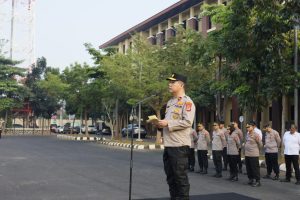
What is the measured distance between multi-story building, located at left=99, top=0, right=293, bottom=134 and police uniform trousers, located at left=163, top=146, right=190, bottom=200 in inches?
939

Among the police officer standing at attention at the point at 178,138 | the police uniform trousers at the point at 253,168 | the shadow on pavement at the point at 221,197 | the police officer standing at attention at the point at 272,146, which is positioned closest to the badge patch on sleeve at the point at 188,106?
the police officer standing at attention at the point at 178,138

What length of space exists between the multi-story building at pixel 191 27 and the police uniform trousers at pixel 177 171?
939 inches

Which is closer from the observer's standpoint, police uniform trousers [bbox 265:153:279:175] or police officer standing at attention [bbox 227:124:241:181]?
police officer standing at attention [bbox 227:124:241:181]

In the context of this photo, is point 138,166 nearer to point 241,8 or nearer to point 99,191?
point 99,191

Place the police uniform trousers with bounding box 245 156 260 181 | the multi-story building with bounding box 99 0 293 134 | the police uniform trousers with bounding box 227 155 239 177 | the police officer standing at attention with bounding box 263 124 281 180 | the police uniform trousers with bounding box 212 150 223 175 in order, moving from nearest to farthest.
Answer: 1. the police uniform trousers with bounding box 245 156 260 181
2. the police uniform trousers with bounding box 227 155 239 177
3. the police officer standing at attention with bounding box 263 124 281 180
4. the police uniform trousers with bounding box 212 150 223 175
5. the multi-story building with bounding box 99 0 293 134

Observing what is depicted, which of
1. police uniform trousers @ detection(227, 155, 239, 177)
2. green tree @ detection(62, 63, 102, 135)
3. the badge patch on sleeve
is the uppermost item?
green tree @ detection(62, 63, 102, 135)

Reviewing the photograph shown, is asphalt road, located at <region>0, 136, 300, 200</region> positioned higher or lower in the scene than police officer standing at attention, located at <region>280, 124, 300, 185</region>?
lower

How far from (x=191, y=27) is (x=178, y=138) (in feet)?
117

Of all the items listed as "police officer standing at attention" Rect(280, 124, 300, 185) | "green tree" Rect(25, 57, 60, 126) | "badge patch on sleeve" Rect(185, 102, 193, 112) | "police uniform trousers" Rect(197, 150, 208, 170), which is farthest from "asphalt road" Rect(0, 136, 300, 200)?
"green tree" Rect(25, 57, 60, 126)

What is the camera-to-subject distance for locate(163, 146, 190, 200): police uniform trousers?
5223mm

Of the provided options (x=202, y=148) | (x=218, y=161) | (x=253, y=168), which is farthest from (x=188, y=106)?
(x=202, y=148)

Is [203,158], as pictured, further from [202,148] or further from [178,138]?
[178,138]

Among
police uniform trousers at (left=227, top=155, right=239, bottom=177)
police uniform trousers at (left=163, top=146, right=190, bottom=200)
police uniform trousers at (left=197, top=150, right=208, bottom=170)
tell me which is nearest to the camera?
police uniform trousers at (left=163, top=146, right=190, bottom=200)

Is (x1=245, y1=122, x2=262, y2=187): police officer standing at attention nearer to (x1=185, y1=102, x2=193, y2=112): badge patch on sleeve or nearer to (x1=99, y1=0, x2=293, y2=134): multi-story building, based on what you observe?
(x1=185, y1=102, x2=193, y2=112): badge patch on sleeve
